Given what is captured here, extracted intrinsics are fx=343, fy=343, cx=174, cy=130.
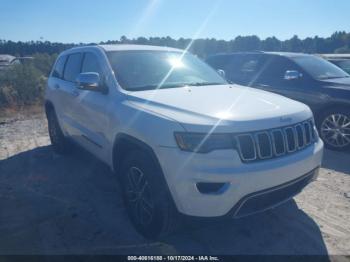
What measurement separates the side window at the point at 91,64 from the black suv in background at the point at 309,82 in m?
3.69

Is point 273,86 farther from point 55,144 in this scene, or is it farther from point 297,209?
point 55,144

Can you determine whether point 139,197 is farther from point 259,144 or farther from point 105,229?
point 259,144

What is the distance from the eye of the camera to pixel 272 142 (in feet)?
9.86

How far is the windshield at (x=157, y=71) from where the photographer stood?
13.1 ft

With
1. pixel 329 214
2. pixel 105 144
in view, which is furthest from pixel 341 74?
pixel 105 144

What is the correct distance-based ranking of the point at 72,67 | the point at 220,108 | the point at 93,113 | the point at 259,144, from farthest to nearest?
1. the point at 72,67
2. the point at 93,113
3. the point at 220,108
4. the point at 259,144

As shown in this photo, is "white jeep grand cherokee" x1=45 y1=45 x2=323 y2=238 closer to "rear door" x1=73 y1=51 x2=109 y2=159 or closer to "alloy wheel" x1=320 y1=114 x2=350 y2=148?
"rear door" x1=73 y1=51 x2=109 y2=159

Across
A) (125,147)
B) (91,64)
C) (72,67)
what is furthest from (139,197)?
(72,67)

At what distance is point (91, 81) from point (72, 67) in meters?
1.78

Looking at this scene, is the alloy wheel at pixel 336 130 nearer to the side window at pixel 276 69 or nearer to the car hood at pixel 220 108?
the side window at pixel 276 69

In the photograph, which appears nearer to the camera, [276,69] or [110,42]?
[276,69]

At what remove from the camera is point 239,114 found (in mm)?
3053

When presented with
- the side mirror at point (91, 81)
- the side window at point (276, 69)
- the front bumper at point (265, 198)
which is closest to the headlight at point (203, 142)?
the front bumper at point (265, 198)

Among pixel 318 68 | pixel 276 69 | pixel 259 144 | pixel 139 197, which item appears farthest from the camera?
pixel 276 69
